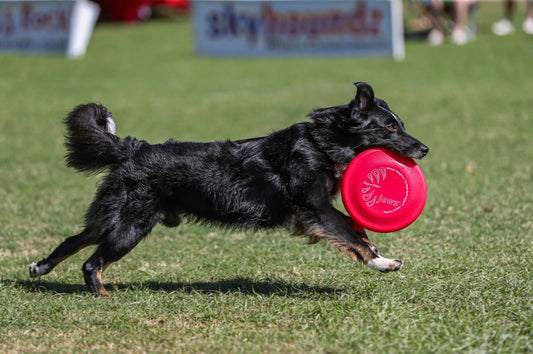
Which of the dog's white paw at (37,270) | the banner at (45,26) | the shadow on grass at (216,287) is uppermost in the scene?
the banner at (45,26)

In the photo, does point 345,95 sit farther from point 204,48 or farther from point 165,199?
point 165,199

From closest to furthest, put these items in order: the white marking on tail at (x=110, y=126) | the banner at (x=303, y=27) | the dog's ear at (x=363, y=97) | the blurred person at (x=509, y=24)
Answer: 1. the dog's ear at (x=363, y=97)
2. the white marking on tail at (x=110, y=126)
3. the banner at (x=303, y=27)
4. the blurred person at (x=509, y=24)

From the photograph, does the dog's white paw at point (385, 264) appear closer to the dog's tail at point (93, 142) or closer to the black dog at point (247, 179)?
the black dog at point (247, 179)

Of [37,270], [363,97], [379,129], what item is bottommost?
[37,270]

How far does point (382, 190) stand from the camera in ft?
17.1

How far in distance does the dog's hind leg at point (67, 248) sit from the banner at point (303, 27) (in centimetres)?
1544

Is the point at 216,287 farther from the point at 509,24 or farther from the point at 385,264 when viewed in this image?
the point at 509,24

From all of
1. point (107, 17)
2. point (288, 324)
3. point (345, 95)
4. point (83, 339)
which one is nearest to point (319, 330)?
point (288, 324)

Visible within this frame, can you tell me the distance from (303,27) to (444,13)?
5.95 metres

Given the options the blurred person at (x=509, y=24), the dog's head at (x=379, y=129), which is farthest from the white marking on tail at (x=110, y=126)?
the blurred person at (x=509, y=24)

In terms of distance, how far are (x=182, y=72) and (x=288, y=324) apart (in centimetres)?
1606

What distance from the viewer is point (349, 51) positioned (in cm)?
2053

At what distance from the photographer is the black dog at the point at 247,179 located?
511 cm

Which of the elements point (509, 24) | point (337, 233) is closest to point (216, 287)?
point (337, 233)
